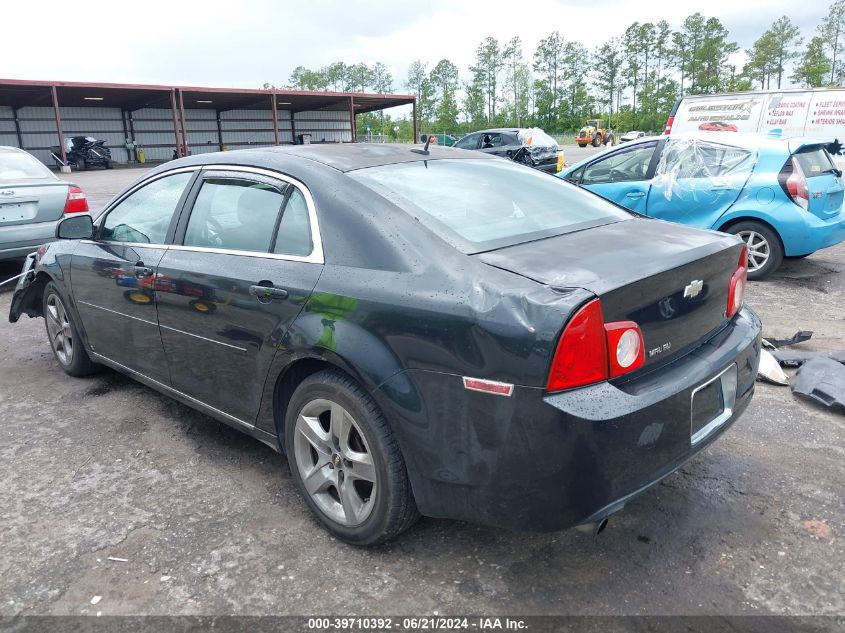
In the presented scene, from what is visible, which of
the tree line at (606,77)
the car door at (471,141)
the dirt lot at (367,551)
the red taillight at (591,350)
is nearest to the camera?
the red taillight at (591,350)

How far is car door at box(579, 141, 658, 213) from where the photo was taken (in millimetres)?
7426

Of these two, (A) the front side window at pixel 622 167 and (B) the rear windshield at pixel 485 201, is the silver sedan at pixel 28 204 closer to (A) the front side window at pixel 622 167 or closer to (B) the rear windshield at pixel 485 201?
(B) the rear windshield at pixel 485 201

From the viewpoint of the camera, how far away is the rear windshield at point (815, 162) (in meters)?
6.71

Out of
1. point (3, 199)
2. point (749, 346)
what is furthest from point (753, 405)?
point (3, 199)

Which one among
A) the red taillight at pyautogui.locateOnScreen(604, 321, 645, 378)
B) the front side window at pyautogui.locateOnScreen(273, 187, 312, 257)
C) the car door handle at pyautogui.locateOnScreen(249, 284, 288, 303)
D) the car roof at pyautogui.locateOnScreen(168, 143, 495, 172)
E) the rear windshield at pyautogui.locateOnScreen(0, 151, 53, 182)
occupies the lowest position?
the red taillight at pyautogui.locateOnScreen(604, 321, 645, 378)

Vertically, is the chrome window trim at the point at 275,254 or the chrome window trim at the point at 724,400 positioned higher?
the chrome window trim at the point at 275,254

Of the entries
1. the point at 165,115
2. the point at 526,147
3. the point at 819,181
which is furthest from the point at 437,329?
the point at 165,115

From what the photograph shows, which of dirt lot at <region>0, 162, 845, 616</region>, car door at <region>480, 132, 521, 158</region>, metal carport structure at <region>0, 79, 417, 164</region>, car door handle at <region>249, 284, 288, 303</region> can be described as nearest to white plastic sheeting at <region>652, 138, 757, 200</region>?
dirt lot at <region>0, 162, 845, 616</region>

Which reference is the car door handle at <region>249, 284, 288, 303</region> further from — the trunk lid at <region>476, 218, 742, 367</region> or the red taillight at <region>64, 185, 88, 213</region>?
the red taillight at <region>64, 185, 88, 213</region>

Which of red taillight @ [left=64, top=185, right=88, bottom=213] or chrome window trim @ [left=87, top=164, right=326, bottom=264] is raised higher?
chrome window trim @ [left=87, top=164, right=326, bottom=264]

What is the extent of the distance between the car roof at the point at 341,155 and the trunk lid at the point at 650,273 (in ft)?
2.91

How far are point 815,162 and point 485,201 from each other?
217 inches

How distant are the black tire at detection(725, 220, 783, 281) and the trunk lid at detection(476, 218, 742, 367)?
4513 millimetres

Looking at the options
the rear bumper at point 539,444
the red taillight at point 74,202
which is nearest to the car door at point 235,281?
the rear bumper at point 539,444
